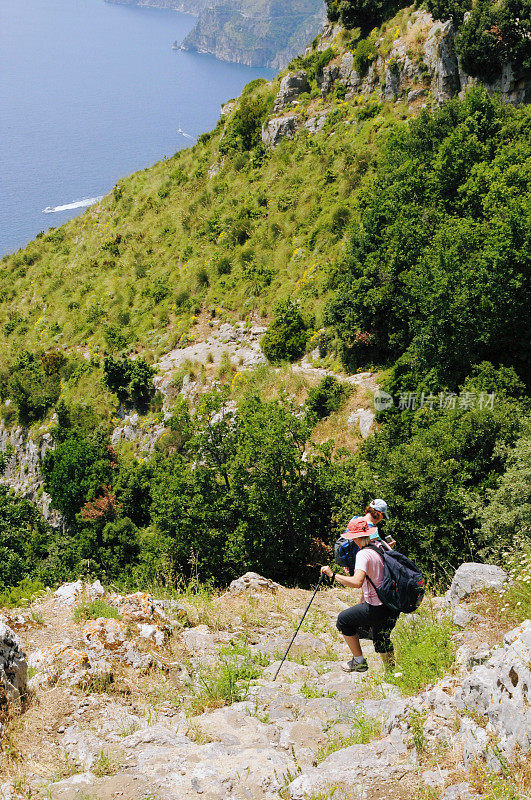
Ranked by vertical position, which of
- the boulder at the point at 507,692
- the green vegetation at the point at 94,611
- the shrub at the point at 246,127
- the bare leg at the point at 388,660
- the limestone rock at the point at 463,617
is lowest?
the bare leg at the point at 388,660

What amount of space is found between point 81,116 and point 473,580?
129515 mm

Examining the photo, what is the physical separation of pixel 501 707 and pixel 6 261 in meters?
55.3

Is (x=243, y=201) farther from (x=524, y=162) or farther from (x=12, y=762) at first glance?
(x=12, y=762)

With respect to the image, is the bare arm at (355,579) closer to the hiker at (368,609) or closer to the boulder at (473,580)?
the hiker at (368,609)

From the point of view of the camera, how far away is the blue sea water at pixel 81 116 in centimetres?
7419

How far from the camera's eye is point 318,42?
43.5m

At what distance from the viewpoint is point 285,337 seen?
88.8 ft

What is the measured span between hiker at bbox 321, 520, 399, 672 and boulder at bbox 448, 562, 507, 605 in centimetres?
139

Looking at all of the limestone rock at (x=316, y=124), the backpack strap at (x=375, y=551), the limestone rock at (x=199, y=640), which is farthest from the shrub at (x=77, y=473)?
the limestone rock at (x=316, y=124)

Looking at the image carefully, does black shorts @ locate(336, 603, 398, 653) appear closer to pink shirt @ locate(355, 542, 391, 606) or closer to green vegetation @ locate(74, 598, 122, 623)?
pink shirt @ locate(355, 542, 391, 606)

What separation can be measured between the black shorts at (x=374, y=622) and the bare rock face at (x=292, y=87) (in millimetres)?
42637

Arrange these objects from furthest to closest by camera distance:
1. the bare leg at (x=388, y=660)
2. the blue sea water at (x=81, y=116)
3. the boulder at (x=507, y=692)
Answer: the blue sea water at (x=81, y=116) → the bare leg at (x=388, y=660) → the boulder at (x=507, y=692)

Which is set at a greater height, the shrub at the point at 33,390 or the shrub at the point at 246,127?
the shrub at the point at 246,127

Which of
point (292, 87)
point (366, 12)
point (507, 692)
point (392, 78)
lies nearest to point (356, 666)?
point (507, 692)
